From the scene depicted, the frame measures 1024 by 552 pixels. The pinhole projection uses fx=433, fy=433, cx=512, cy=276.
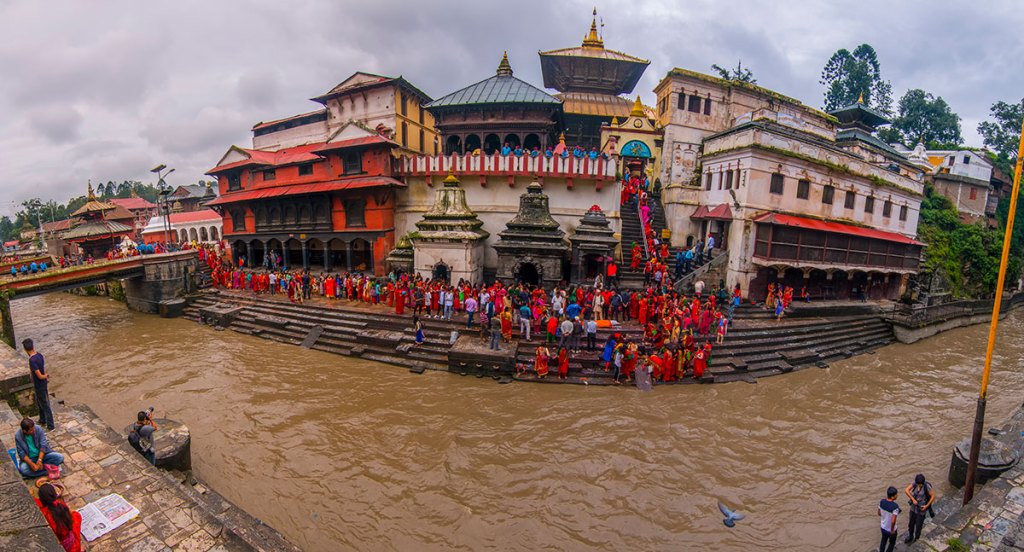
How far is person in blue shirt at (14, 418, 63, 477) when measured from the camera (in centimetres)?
590

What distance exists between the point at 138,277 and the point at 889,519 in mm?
27753

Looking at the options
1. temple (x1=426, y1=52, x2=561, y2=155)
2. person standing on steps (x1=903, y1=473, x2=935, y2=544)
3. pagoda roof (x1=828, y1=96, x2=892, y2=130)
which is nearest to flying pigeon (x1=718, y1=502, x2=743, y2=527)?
person standing on steps (x1=903, y1=473, x2=935, y2=544)

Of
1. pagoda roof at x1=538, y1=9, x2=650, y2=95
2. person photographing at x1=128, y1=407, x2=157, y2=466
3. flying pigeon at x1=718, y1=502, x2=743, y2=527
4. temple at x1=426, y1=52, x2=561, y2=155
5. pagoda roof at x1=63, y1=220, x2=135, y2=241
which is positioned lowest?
flying pigeon at x1=718, y1=502, x2=743, y2=527

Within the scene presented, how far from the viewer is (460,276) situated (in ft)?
58.6

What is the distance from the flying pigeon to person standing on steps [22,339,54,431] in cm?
1184

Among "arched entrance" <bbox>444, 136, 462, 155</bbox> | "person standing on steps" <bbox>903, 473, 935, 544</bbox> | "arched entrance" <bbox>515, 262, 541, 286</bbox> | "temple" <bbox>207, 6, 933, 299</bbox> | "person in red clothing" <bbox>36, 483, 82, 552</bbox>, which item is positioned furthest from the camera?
"arched entrance" <bbox>444, 136, 462, 155</bbox>

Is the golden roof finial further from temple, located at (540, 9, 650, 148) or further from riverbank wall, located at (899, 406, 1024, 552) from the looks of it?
riverbank wall, located at (899, 406, 1024, 552)

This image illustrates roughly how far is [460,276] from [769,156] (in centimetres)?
1410

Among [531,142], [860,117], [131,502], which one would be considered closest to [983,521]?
[131,502]

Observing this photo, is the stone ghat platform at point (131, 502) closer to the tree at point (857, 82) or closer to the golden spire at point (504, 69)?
the golden spire at point (504, 69)

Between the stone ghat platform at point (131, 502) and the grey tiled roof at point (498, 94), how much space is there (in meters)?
19.7

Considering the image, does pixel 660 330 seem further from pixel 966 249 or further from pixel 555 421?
pixel 966 249

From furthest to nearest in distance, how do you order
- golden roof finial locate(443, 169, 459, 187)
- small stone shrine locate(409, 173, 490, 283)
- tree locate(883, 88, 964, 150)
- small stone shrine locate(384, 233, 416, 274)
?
1. tree locate(883, 88, 964, 150)
2. small stone shrine locate(384, 233, 416, 274)
3. golden roof finial locate(443, 169, 459, 187)
4. small stone shrine locate(409, 173, 490, 283)

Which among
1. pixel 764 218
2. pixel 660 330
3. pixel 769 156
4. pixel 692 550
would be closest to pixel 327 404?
pixel 692 550
